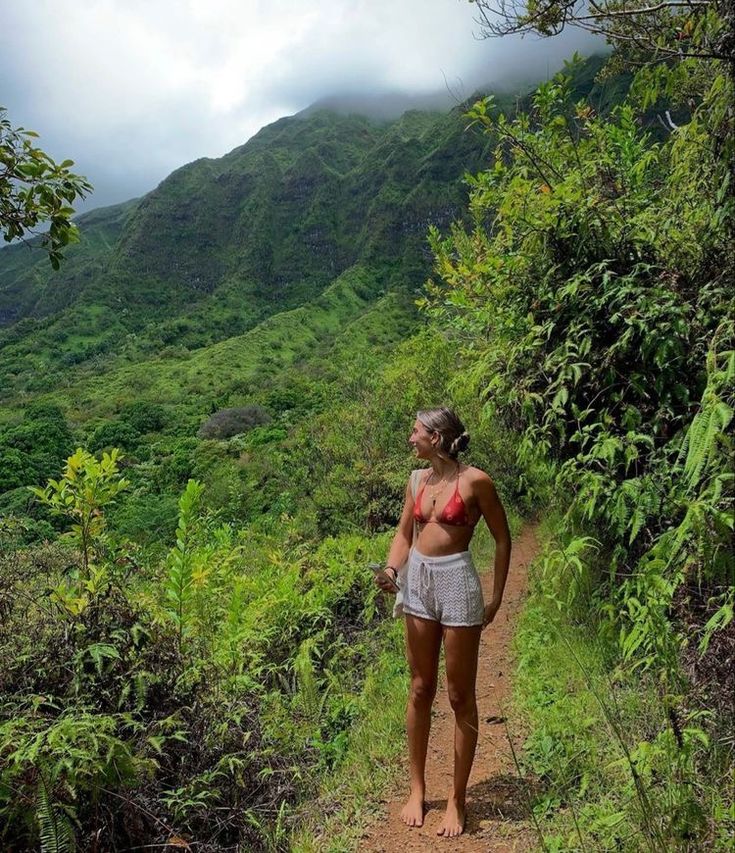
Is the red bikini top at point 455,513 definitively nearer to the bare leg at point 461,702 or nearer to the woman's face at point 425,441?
the woman's face at point 425,441

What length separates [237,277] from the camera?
125188 millimetres

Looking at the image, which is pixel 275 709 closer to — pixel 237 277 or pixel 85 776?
pixel 85 776

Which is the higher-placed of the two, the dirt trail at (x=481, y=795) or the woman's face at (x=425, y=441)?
the woman's face at (x=425, y=441)

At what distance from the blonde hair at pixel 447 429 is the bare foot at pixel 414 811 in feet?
5.77

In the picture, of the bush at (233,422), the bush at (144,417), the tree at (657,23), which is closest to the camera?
the tree at (657,23)

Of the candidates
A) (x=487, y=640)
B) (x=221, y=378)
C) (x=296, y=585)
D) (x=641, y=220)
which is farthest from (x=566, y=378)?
(x=221, y=378)

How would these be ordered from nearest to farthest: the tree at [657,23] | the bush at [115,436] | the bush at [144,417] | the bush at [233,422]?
the tree at [657,23] < the bush at [233,422] < the bush at [115,436] < the bush at [144,417]

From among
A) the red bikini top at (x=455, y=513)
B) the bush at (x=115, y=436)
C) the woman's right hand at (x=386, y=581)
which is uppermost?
the red bikini top at (x=455, y=513)

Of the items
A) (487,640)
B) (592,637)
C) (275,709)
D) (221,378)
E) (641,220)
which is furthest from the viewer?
(221,378)

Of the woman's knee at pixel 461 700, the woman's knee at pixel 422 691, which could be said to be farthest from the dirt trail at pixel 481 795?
the woman's knee at pixel 422 691

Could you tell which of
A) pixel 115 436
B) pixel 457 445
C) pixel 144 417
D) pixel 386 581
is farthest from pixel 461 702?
pixel 144 417

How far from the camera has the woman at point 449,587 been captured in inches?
117

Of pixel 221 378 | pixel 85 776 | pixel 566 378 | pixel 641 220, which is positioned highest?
pixel 641 220

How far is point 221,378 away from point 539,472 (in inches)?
2604
